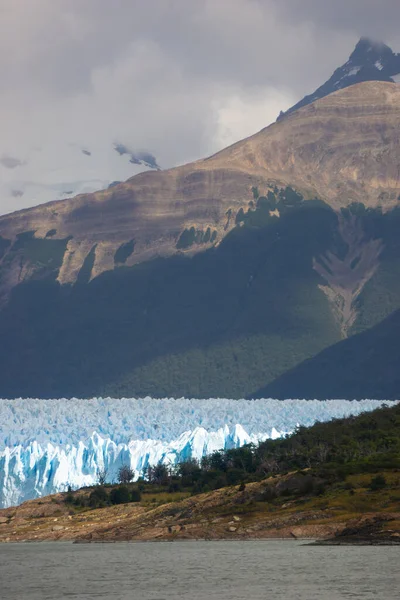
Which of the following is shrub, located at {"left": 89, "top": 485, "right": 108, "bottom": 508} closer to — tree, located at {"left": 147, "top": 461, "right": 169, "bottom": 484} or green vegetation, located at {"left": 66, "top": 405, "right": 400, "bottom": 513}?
green vegetation, located at {"left": 66, "top": 405, "right": 400, "bottom": 513}

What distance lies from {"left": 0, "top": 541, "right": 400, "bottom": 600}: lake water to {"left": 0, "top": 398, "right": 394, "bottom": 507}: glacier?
67520 millimetres

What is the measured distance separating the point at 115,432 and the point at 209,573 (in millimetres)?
102931

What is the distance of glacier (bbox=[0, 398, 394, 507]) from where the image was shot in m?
166

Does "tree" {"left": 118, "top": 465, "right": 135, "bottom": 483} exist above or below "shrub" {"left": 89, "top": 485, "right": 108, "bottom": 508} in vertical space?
above

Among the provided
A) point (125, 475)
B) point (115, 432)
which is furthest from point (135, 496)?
point (115, 432)

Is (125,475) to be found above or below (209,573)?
above

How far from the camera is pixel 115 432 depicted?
177750mm

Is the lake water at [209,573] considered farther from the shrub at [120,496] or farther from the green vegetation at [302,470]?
the shrub at [120,496]

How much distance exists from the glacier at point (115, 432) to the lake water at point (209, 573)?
67.5m

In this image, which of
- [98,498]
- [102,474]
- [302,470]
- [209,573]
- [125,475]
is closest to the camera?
[209,573]

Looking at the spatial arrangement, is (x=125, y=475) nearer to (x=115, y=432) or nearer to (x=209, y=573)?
(x=115, y=432)

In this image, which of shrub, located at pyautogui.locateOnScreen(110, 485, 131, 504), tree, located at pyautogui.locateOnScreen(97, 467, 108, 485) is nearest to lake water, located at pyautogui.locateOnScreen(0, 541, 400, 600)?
shrub, located at pyautogui.locateOnScreen(110, 485, 131, 504)

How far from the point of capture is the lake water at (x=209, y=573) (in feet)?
217

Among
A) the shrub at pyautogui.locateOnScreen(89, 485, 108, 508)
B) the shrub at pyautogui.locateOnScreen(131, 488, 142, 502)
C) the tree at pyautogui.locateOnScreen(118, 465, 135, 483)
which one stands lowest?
the shrub at pyautogui.locateOnScreen(131, 488, 142, 502)
